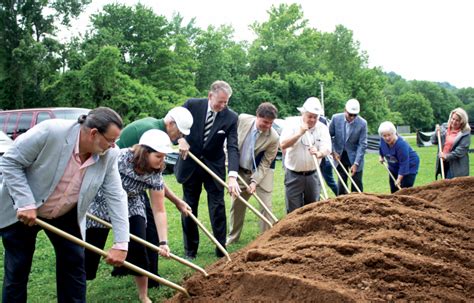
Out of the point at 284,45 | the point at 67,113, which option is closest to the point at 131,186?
the point at 67,113

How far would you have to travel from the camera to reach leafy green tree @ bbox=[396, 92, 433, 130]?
79875 mm

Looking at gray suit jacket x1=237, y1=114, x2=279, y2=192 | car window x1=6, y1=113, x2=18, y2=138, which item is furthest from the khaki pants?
car window x1=6, y1=113, x2=18, y2=138

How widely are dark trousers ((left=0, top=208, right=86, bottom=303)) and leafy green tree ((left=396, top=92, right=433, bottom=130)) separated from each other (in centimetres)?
8071

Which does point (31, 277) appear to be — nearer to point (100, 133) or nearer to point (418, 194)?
point (100, 133)

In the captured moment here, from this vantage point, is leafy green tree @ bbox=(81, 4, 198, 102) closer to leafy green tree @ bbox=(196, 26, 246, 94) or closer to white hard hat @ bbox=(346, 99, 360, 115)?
leafy green tree @ bbox=(196, 26, 246, 94)

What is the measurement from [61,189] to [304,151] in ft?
12.3

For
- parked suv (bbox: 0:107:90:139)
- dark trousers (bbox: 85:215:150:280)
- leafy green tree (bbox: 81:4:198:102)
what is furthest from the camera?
leafy green tree (bbox: 81:4:198:102)

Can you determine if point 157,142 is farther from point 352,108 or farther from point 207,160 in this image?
point 352,108

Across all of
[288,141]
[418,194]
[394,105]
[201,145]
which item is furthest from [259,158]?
[394,105]

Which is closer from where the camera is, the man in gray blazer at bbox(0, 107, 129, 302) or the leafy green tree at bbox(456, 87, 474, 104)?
the man in gray blazer at bbox(0, 107, 129, 302)

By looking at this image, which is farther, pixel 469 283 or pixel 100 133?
pixel 469 283

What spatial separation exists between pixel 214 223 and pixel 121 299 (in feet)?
5.55

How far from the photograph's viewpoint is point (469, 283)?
3.83m

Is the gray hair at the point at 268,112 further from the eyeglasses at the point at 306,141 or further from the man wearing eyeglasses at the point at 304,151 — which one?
the eyeglasses at the point at 306,141
